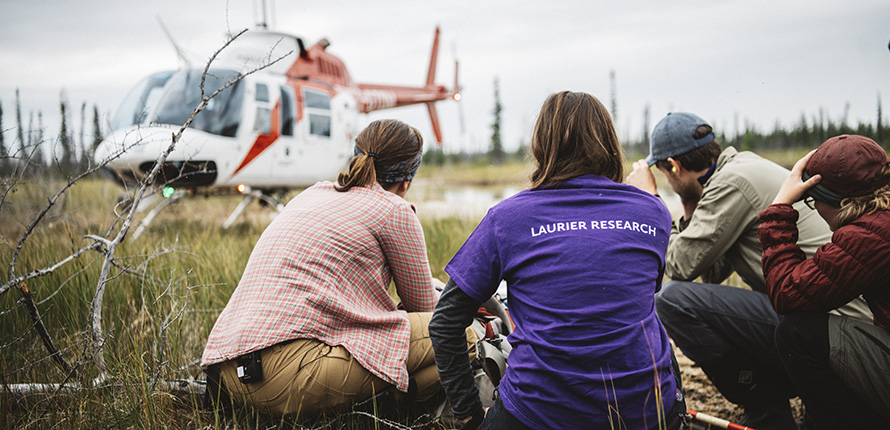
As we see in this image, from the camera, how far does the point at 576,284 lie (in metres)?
1.58

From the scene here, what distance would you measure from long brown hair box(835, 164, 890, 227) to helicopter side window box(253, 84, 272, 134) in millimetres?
7107

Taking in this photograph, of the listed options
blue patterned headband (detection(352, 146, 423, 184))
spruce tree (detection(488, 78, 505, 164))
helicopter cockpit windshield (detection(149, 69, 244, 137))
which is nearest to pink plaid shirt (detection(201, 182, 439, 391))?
blue patterned headband (detection(352, 146, 423, 184))

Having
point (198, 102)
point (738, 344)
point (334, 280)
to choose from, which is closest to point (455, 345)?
point (334, 280)

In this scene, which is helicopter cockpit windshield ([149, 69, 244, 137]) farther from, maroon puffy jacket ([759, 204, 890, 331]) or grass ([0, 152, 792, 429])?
maroon puffy jacket ([759, 204, 890, 331])

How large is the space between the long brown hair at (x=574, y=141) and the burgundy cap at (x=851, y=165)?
788mm

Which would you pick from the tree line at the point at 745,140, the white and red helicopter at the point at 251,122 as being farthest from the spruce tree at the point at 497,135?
the white and red helicopter at the point at 251,122

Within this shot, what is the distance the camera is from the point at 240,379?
2.08 metres

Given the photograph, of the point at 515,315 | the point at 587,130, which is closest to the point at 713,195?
the point at 587,130

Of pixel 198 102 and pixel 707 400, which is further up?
pixel 198 102

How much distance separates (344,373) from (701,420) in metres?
1.66

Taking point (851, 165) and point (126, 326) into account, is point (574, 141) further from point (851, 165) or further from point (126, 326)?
point (126, 326)

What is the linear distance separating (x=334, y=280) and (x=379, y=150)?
0.62 metres

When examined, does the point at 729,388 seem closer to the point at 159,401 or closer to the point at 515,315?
the point at 515,315

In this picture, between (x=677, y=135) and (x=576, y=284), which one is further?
(x=677, y=135)
